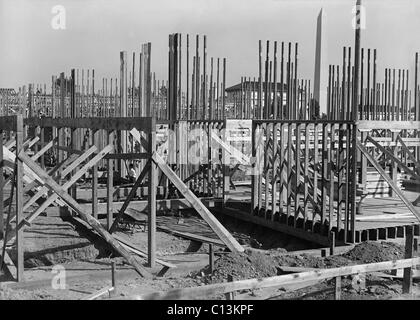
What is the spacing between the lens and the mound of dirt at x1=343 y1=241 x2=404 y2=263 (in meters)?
7.55

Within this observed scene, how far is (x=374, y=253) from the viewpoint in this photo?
7.67 meters

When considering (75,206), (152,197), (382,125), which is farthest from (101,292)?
(382,125)

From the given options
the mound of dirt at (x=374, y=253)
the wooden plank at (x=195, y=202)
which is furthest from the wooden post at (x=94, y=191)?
the mound of dirt at (x=374, y=253)

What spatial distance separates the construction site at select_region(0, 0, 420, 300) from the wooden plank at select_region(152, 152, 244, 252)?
0.7 inches

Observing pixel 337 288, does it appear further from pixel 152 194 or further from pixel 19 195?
pixel 19 195

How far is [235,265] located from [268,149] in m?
4.58

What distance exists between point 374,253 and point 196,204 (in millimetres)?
2697

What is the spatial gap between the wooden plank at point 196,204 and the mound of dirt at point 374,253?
1699 mm

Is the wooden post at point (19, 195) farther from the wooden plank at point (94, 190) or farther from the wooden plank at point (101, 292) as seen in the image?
the wooden plank at point (94, 190)

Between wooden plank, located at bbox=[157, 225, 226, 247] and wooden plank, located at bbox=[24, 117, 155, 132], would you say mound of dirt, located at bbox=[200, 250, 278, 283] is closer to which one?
wooden plank, located at bbox=[24, 117, 155, 132]

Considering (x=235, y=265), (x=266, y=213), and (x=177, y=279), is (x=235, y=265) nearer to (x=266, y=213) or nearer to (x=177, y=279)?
(x=177, y=279)

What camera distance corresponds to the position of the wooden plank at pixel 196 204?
666cm

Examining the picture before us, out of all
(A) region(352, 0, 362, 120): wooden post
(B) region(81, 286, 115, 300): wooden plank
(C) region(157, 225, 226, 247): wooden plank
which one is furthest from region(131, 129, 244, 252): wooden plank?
(A) region(352, 0, 362, 120): wooden post
